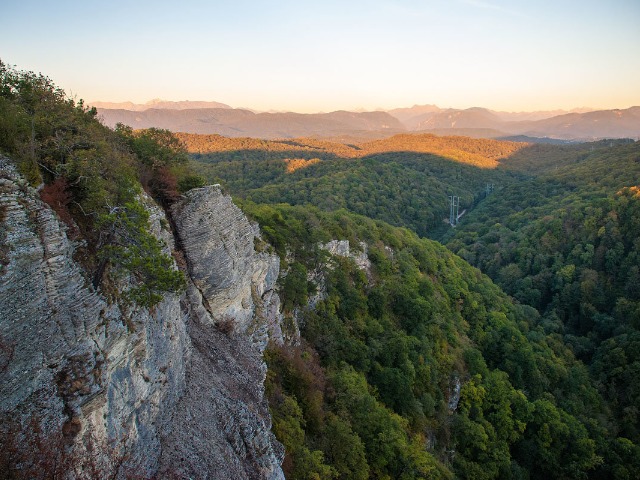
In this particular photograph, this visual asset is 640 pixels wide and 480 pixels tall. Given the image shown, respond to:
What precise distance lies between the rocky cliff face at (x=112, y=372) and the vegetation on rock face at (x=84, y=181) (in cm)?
69

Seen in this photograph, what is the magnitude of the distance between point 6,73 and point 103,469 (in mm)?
12248

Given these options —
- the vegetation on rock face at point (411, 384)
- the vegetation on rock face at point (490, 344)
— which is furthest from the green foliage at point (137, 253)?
the vegetation on rock face at point (490, 344)

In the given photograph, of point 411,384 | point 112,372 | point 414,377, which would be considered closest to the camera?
point 112,372

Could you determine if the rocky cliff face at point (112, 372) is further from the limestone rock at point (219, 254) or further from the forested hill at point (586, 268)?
the forested hill at point (586, 268)

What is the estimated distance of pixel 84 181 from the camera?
10781 mm

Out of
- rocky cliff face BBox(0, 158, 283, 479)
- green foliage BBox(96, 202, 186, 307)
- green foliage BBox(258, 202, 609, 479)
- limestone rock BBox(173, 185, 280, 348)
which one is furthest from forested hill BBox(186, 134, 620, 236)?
green foliage BBox(96, 202, 186, 307)

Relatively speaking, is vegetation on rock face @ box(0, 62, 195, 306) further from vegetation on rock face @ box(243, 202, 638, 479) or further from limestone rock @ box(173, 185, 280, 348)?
vegetation on rock face @ box(243, 202, 638, 479)

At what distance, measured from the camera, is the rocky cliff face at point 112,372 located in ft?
26.0

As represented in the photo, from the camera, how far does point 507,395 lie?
35.5 m

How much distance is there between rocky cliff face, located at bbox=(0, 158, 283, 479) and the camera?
7.94 metres

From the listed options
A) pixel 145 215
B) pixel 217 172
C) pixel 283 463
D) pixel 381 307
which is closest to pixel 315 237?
pixel 381 307

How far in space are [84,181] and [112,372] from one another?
5.40 metres

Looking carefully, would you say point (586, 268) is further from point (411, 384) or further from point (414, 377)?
point (411, 384)

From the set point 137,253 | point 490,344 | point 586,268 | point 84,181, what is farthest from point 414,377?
point 586,268
